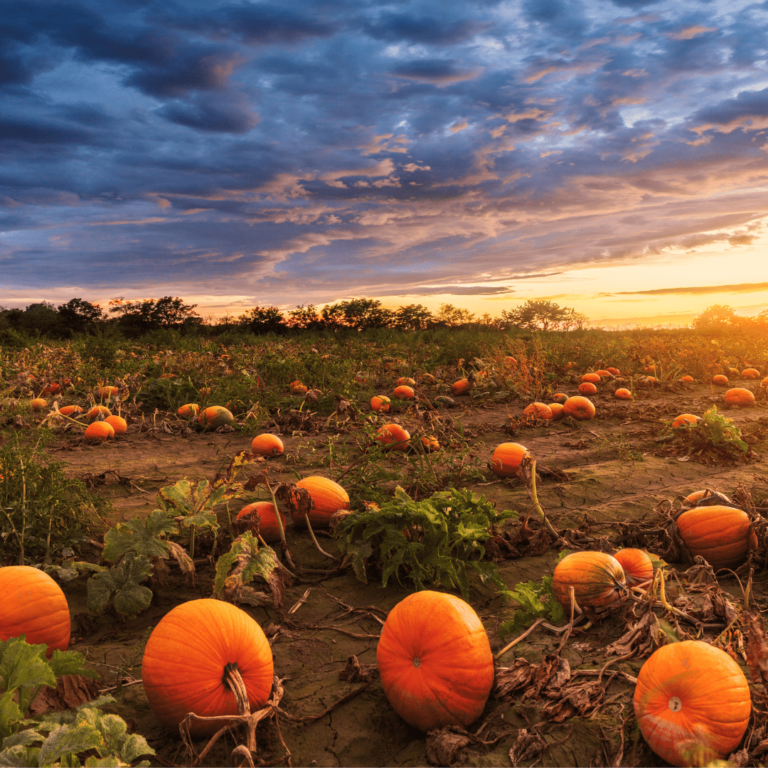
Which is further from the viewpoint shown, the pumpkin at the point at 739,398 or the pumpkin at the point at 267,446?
the pumpkin at the point at 739,398

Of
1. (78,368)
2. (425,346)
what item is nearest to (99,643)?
(78,368)

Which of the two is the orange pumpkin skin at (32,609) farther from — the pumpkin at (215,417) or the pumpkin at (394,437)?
the pumpkin at (215,417)

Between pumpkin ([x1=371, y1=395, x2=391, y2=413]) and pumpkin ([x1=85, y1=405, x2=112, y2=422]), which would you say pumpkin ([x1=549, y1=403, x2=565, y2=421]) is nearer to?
pumpkin ([x1=371, y1=395, x2=391, y2=413])

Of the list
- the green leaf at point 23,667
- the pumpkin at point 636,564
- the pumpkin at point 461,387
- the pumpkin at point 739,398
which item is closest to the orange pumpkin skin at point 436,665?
the pumpkin at point 636,564

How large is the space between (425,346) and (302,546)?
1211cm

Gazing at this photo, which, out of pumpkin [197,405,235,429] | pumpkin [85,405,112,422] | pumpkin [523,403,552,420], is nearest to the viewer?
pumpkin [85,405,112,422]

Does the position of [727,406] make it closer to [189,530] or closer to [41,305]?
[189,530]

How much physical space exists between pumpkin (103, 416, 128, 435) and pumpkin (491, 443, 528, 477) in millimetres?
5064

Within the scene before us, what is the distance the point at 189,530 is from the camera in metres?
4.13

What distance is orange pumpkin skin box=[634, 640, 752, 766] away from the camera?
193 cm

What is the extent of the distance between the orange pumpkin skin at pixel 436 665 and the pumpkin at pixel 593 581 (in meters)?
0.64

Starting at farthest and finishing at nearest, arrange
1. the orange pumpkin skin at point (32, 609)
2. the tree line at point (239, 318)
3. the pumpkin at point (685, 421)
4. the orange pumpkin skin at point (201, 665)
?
1. the tree line at point (239, 318)
2. the pumpkin at point (685, 421)
3. the orange pumpkin skin at point (32, 609)
4. the orange pumpkin skin at point (201, 665)

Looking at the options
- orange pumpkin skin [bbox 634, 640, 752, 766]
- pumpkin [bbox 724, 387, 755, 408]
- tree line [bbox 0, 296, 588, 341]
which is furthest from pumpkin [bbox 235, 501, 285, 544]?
tree line [bbox 0, 296, 588, 341]

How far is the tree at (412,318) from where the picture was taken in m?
28.3
